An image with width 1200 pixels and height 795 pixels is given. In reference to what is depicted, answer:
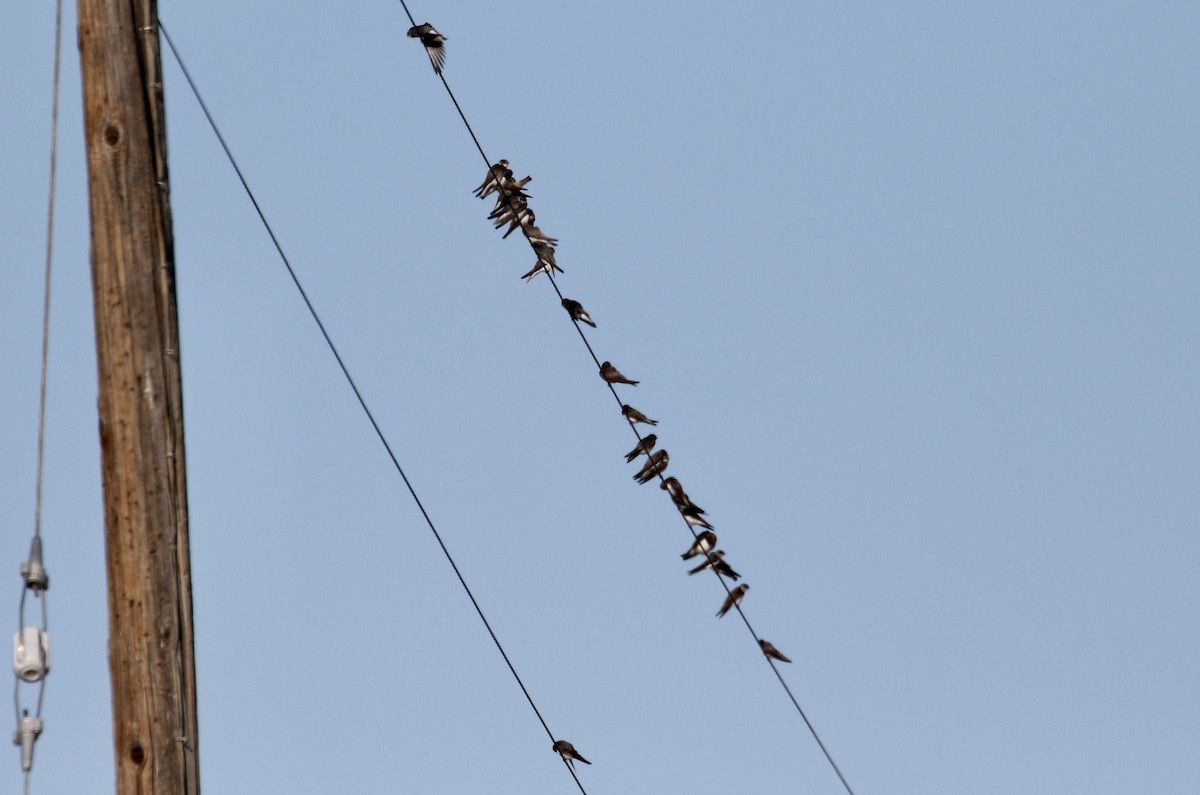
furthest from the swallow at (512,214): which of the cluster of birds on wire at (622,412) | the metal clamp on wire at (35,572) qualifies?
the metal clamp on wire at (35,572)

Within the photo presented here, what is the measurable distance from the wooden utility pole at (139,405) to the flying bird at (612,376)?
342 centimetres

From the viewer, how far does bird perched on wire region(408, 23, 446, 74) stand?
957cm

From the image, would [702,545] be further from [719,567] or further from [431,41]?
[431,41]

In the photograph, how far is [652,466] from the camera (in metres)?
9.40

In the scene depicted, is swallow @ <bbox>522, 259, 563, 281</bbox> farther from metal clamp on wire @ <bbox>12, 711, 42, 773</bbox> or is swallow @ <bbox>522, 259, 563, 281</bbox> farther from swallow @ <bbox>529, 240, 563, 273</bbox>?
metal clamp on wire @ <bbox>12, 711, 42, 773</bbox>

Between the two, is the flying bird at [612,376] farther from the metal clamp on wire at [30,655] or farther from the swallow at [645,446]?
the metal clamp on wire at [30,655]

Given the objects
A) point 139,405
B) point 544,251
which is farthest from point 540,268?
point 139,405

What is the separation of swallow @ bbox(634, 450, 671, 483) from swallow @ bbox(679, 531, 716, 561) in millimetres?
447

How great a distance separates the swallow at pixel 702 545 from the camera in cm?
923

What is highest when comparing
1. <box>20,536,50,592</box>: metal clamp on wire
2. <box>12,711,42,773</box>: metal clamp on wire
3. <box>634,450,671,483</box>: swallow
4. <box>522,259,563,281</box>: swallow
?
<box>522,259,563,281</box>: swallow

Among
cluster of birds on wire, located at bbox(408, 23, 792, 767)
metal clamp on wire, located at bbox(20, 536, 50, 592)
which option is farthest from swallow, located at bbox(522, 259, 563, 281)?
metal clamp on wire, located at bbox(20, 536, 50, 592)

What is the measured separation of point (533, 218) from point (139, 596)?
3721mm

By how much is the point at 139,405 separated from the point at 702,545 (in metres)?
3.65

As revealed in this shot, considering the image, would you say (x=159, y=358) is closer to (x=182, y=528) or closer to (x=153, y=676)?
(x=182, y=528)
